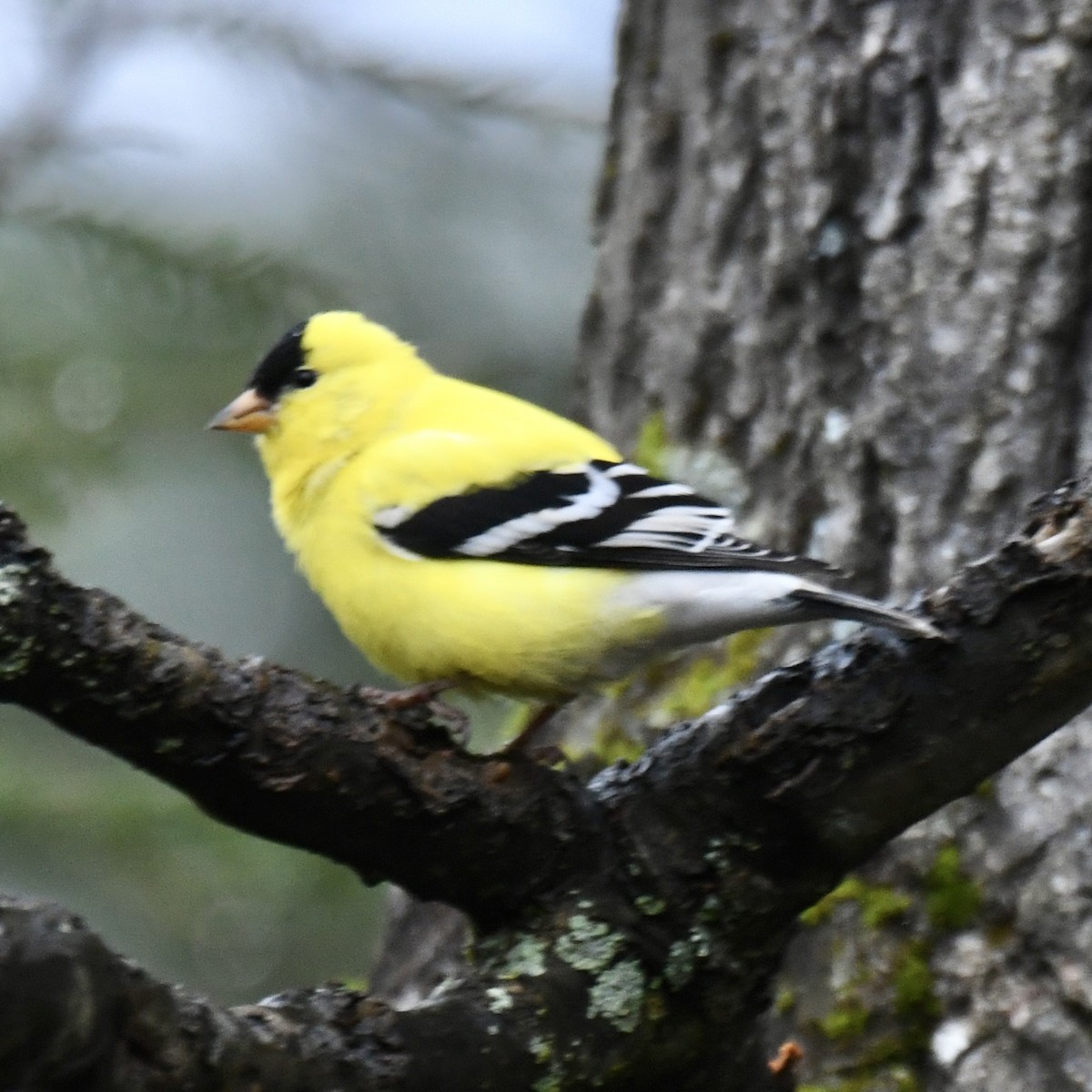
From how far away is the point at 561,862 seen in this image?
7.59 feet

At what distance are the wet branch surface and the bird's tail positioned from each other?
0.10ft

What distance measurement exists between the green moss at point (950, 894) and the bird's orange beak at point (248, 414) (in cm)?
178

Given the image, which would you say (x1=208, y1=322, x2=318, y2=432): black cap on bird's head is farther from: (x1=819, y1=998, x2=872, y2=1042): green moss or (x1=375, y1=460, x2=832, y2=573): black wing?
(x1=819, y1=998, x2=872, y2=1042): green moss

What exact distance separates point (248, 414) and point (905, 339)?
4.95 feet

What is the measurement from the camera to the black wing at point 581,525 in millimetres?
2873

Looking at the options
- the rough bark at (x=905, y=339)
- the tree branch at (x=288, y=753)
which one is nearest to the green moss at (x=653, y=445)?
the rough bark at (x=905, y=339)

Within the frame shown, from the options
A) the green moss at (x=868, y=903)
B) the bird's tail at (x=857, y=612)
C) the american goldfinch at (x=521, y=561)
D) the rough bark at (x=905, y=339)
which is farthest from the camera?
the green moss at (x=868, y=903)

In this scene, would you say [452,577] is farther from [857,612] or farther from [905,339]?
[905,339]

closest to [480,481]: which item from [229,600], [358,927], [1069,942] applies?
[1069,942]

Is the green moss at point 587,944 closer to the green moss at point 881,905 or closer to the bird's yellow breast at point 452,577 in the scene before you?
the bird's yellow breast at point 452,577

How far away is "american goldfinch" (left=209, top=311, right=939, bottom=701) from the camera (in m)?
2.84

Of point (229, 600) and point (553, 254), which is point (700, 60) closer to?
point (553, 254)

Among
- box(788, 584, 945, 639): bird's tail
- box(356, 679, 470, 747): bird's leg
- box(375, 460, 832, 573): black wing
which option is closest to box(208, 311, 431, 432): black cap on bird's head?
box(375, 460, 832, 573): black wing

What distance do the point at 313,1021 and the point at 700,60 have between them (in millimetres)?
2846
